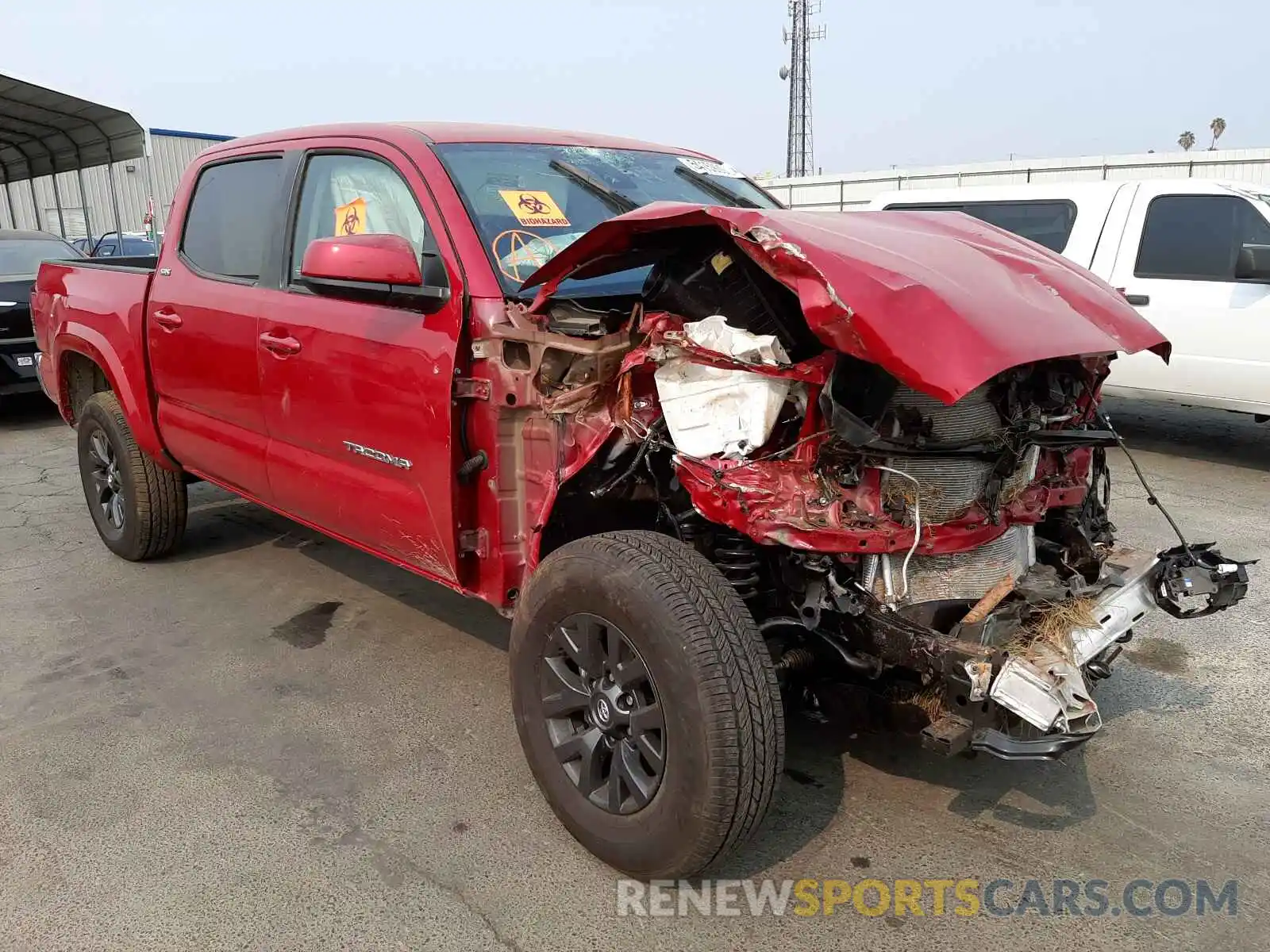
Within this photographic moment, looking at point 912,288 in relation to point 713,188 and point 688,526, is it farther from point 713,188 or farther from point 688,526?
point 713,188

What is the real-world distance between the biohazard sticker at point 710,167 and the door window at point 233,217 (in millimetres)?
1624

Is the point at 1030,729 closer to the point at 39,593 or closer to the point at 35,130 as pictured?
the point at 39,593

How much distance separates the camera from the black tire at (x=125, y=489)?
15.9 ft

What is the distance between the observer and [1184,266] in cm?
673

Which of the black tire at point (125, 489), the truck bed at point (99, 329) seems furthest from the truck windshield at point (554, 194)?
the black tire at point (125, 489)

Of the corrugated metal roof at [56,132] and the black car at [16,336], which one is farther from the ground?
the corrugated metal roof at [56,132]

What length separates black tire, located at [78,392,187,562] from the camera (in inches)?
190

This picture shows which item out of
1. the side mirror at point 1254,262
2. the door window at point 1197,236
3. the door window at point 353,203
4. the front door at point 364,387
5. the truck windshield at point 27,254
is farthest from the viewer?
the truck windshield at point 27,254

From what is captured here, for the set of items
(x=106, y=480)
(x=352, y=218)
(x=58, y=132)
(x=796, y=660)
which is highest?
(x=58, y=132)

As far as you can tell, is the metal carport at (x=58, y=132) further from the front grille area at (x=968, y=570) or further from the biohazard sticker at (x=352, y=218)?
the front grille area at (x=968, y=570)

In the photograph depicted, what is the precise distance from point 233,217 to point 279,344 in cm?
91

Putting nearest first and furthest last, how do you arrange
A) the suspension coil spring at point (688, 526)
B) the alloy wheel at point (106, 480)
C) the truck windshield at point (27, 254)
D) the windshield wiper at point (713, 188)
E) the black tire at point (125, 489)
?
the suspension coil spring at point (688, 526)
the windshield wiper at point (713, 188)
the black tire at point (125, 489)
the alloy wheel at point (106, 480)
the truck windshield at point (27, 254)

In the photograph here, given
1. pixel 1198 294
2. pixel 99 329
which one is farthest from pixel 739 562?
pixel 1198 294

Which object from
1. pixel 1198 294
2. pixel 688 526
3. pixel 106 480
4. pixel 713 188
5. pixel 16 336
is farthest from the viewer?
pixel 16 336
